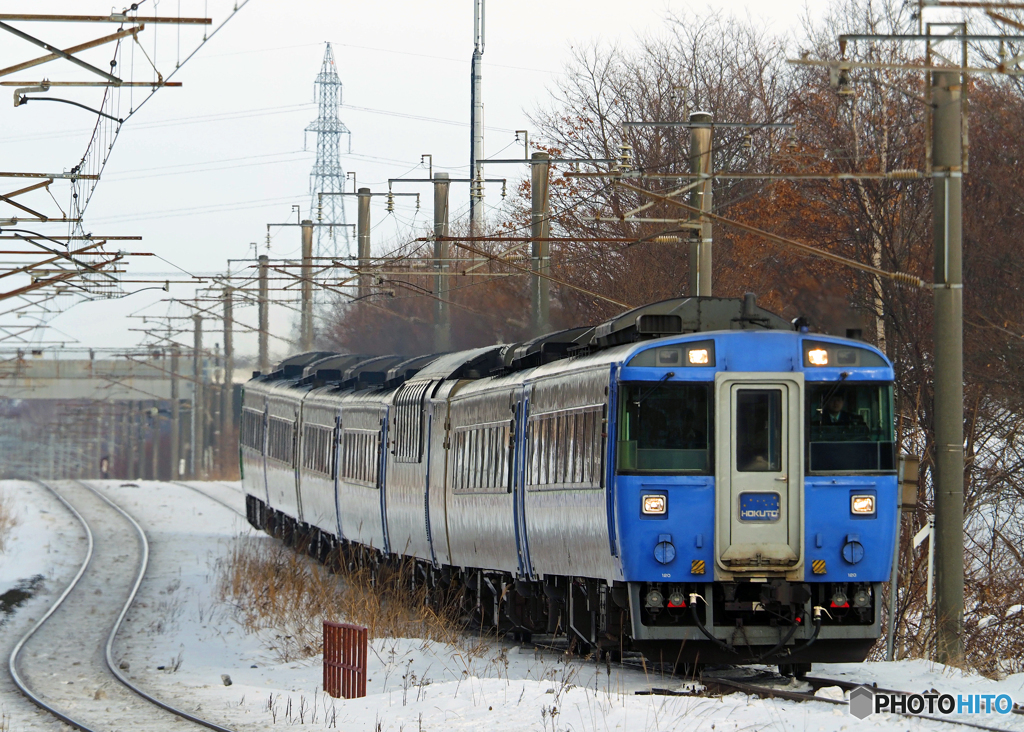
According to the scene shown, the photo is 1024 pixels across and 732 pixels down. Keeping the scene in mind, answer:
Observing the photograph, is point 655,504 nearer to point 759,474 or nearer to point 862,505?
point 759,474

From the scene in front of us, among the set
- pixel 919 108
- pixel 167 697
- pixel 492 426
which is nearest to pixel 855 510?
pixel 492 426

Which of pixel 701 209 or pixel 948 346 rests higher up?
pixel 701 209

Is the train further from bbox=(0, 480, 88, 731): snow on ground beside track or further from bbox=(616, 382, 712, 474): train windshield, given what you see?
bbox=(0, 480, 88, 731): snow on ground beside track

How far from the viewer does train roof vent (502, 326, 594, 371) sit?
15227mm

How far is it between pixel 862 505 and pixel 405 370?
11.0 metres

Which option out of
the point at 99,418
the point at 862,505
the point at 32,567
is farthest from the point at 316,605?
the point at 99,418

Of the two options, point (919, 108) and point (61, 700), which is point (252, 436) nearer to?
point (919, 108)

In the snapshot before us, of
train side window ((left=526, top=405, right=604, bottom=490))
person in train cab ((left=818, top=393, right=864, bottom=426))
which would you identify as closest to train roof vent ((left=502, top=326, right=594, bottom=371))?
train side window ((left=526, top=405, right=604, bottom=490))

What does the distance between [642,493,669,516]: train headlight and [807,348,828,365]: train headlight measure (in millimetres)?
1560

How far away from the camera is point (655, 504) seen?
12.1 metres

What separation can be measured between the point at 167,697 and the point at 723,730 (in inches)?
224

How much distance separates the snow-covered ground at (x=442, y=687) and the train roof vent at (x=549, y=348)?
2825mm

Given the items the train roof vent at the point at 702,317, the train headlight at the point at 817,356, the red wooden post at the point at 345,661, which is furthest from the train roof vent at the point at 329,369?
the train headlight at the point at 817,356

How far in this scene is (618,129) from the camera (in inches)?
1629
